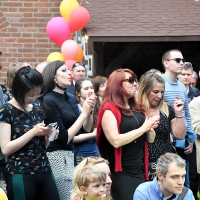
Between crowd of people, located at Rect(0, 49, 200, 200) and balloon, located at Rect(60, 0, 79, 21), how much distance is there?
9.88 ft

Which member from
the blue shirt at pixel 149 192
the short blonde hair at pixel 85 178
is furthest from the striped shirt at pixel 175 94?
the short blonde hair at pixel 85 178

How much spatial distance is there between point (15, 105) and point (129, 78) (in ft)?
3.86

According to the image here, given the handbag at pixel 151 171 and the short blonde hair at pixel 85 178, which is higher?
the short blonde hair at pixel 85 178

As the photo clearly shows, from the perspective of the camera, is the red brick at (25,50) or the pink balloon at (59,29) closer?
the pink balloon at (59,29)

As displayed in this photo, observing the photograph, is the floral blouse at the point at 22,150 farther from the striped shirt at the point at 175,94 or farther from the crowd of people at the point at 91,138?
the striped shirt at the point at 175,94

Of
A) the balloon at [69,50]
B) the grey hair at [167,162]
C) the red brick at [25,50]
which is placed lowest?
the grey hair at [167,162]

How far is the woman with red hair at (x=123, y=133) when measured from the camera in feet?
17.7

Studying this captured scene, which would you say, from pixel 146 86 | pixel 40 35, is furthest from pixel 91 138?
pixel 40 35

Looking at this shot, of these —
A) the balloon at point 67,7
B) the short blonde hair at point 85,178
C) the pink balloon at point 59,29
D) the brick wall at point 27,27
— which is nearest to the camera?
the short blonde hair at point 85,178

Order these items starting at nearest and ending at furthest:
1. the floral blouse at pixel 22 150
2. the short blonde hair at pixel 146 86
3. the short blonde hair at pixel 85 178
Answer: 1. the short blonde hair at pixel 85 178
2. the floral blouse at pixel 22 150
3. the short blonde hair at pixel 146 86

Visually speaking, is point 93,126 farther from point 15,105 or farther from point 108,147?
point 15,105

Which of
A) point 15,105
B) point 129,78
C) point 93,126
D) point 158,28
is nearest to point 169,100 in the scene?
point 93,126

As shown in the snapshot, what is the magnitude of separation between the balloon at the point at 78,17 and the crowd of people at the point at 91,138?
8.78ft

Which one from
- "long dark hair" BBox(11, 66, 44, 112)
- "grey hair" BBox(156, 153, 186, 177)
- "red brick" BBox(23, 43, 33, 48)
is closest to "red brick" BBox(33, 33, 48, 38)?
"red brick" BBox(23, 43, 33, 48)
